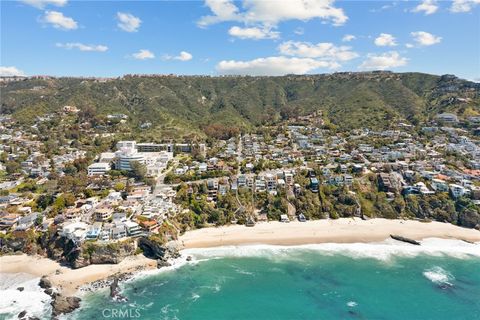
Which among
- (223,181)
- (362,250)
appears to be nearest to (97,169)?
(223,181)

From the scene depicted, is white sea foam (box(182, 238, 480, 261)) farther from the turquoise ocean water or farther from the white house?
the white house

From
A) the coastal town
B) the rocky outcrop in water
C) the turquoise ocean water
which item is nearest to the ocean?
the turquoise ocean water

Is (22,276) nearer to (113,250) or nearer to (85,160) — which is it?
(113,250)

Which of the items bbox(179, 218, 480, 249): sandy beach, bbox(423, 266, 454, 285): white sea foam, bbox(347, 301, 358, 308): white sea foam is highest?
bbox(179, 218, 480, 249): sandy beach

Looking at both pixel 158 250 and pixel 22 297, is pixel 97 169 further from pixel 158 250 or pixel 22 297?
pixel 22 297

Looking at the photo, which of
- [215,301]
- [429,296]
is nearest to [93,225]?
[215,301]

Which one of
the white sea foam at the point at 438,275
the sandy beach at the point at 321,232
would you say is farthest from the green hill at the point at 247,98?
the white sea foam at the point at 438,275
